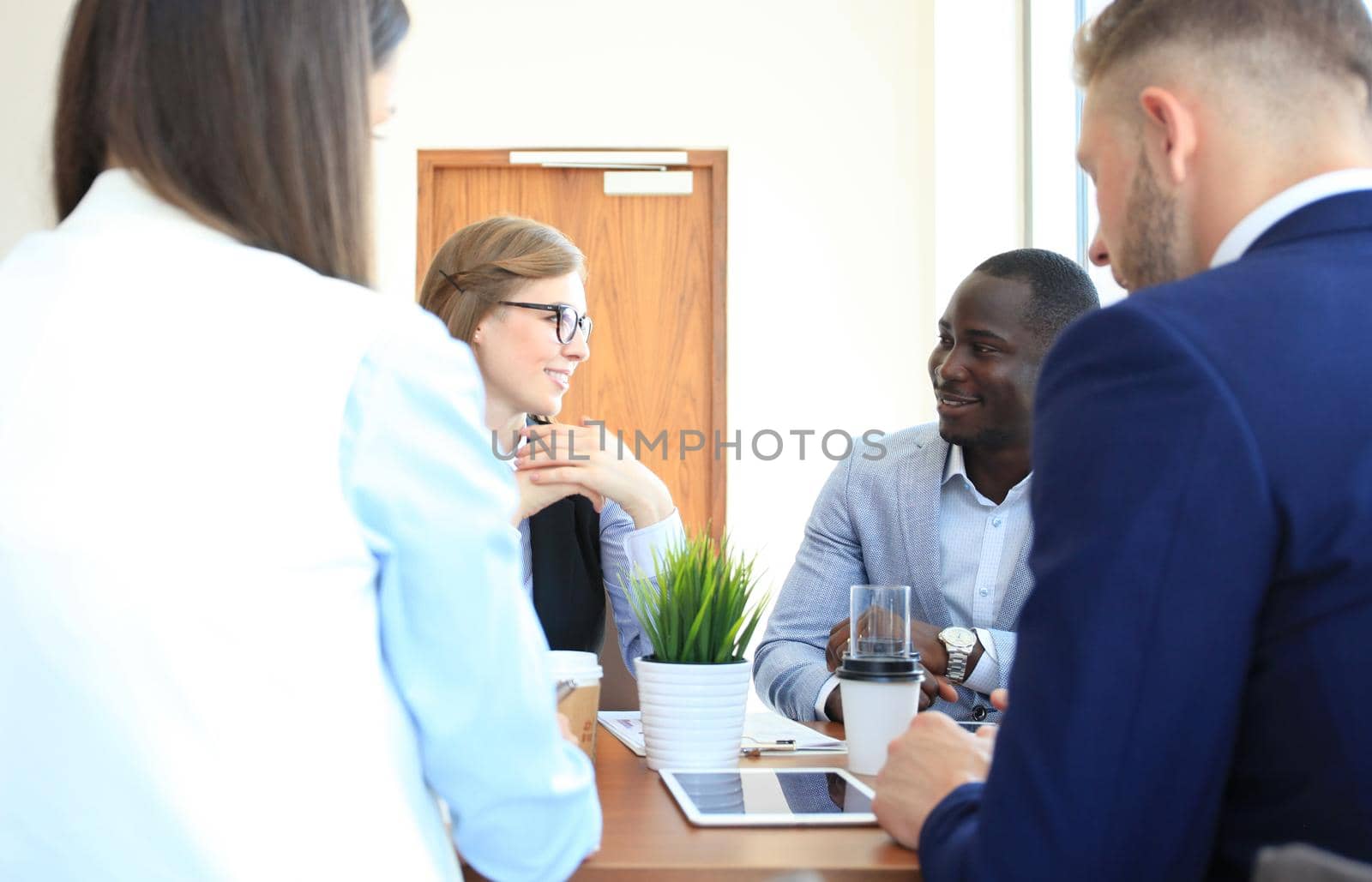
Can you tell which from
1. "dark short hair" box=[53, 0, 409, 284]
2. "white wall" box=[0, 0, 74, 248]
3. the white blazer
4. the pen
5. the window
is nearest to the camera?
the white blazer

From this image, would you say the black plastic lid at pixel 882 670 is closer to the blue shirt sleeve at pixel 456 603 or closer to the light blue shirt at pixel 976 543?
the blue shirt sleeve at pixel 456 603

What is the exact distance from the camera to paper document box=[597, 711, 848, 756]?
5.09 feet

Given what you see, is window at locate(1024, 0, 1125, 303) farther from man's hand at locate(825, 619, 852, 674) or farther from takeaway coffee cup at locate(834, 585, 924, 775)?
takeaway coffee cup at locate(834, 585, 924, 775)

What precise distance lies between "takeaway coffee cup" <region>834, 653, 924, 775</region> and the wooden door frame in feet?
10.7

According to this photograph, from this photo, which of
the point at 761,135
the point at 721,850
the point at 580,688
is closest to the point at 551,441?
the point at 580,688

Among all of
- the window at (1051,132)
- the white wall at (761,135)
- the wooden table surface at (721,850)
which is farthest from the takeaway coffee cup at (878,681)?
the white wall at (761,135)

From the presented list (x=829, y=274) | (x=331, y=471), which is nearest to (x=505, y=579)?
(x=331, y=471)

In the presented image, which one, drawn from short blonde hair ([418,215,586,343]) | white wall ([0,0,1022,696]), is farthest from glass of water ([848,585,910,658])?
white wall ([0,0,1022,696])

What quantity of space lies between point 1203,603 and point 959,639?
1.05m

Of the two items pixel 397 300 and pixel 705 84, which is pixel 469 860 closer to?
pixel 397 300

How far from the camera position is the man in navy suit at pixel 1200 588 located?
80cm

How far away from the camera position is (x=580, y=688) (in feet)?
4.43

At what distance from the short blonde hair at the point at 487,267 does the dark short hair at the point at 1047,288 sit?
0.88 m

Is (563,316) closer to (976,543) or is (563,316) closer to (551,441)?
(551,441)
